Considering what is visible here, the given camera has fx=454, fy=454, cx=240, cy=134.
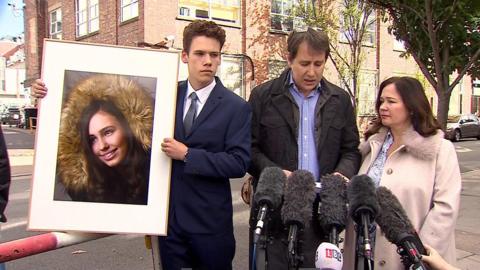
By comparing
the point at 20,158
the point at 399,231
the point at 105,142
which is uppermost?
the point at 105,142

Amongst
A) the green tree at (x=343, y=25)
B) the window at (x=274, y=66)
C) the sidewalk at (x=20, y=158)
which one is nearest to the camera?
the sidewalk at (x=20, y=158)

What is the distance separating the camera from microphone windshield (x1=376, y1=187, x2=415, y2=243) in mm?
2029

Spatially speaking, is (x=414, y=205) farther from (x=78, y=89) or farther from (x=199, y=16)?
(x=199, y=16)

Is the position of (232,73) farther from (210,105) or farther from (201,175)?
(201,175)

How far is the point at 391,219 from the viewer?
206cm

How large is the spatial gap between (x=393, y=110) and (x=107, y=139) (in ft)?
5.38

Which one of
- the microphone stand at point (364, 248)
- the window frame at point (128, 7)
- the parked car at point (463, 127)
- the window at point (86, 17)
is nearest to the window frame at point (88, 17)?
the window at point (86, 17)

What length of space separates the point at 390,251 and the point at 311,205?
80 cm

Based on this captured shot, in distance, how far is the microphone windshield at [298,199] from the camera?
2043 mm

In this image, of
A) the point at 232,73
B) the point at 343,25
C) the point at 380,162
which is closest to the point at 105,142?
the point at 380,162

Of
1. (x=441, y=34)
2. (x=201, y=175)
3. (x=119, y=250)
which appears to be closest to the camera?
(x=201, y=175)

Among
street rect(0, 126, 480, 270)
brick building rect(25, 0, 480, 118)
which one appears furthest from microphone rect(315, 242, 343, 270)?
brick building rect(25, 0, 480, 118)

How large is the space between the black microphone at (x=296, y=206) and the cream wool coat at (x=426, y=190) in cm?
54

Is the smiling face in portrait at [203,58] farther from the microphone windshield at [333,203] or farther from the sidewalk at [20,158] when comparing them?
the sidewalk at [20,158]
